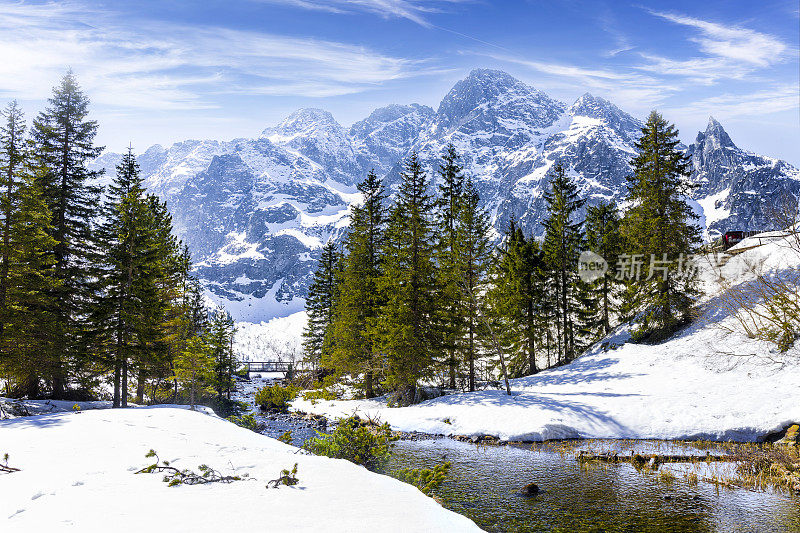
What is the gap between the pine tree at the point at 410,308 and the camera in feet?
89.9

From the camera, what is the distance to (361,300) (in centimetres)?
3372

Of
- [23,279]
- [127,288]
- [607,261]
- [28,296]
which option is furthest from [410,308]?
[607,261]

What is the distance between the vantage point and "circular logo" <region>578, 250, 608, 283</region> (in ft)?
126

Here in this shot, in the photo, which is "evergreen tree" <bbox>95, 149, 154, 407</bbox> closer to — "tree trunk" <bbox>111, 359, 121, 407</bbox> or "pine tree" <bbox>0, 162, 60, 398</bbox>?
"tree trunk" <bbox>111, 359, 121, 407</bbox>

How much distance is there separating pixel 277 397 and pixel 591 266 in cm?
2978

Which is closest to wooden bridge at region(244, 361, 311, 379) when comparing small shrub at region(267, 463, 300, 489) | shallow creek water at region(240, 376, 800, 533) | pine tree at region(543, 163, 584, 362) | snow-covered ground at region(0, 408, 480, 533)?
pine tree at region(543, 163, 584, 362)

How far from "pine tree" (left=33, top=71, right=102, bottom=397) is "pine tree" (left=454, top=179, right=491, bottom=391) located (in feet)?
72.7

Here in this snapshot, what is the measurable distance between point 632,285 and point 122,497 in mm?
33776

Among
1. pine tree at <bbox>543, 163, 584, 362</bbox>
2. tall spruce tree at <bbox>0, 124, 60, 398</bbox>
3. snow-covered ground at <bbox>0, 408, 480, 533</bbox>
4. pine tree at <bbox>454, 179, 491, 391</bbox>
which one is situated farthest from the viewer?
pine tree at <bbox>543, 163, 584, 362</bbox>

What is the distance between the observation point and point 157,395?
3550 centimetres

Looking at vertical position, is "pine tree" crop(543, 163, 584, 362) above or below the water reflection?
above

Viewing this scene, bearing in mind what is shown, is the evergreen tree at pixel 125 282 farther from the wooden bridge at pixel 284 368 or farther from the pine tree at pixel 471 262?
the wooden bridge at pixel 284 368

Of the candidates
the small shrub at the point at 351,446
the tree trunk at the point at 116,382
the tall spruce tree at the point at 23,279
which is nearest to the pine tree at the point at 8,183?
the tall spruce tree at the point at 23,279

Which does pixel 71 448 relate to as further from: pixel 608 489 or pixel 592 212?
pixel 592 212
